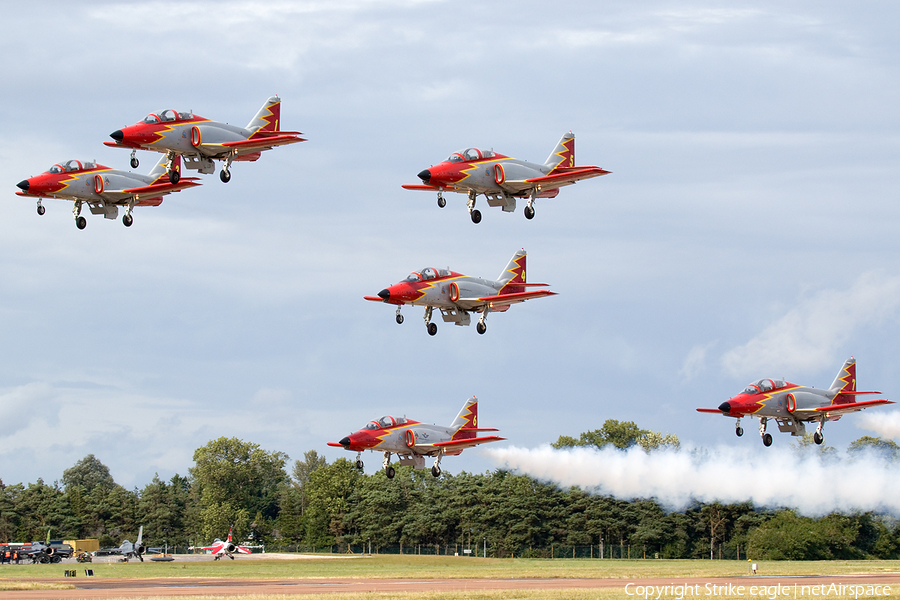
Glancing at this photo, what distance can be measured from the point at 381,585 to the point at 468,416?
24.4m

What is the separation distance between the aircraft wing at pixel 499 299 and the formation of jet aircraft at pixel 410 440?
682 inches

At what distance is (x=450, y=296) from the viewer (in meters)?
82.3

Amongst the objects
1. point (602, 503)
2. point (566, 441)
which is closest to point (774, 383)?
point (602, 503)

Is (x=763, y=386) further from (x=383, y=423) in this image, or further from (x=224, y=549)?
(x=224, y=549)

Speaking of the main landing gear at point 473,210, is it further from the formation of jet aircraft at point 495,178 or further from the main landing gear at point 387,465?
the main landing gear at point 387,465

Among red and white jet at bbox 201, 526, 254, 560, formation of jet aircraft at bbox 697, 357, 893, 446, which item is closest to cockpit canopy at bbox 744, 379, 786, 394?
formation of jet aircraft at bbox 697, 357, 893, 446

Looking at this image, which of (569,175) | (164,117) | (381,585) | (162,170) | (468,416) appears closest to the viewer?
(164,117)

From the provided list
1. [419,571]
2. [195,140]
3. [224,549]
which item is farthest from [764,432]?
[224,549]

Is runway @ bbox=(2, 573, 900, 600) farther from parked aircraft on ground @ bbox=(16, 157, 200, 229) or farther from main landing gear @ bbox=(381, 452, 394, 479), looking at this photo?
parked aircraft on ground @ bbox=(16, 157, 200, 229)

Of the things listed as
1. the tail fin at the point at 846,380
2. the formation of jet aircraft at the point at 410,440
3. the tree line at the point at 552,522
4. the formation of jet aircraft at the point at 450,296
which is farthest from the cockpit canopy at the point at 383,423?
the tree line at the point at 552,522

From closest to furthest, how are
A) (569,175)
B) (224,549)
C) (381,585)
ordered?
(569,175) → (381,585) → (224,549)

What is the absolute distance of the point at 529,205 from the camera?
7331 cm

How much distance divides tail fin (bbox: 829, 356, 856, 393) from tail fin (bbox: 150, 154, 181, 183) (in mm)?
57368

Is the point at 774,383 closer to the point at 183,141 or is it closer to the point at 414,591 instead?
the point at 414,591
